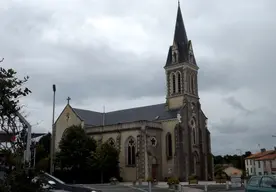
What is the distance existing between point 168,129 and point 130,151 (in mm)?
6335

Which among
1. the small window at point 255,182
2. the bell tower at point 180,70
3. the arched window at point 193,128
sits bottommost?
the small window at point 255,182

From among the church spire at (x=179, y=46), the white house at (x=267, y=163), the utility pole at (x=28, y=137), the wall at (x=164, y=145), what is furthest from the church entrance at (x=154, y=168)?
the utility pole at (x=28, y=137)

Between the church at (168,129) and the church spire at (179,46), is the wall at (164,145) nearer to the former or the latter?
the church at (168,129)

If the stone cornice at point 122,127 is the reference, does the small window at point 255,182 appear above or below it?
below

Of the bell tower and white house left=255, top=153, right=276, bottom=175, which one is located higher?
the bell tower

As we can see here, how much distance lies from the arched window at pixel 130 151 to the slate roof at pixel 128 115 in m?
4.88

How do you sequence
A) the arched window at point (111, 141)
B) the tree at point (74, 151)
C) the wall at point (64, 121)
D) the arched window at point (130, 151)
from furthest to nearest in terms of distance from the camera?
the wall at point (64, 121)
the arched window at point (111, 141)
the arched window at point (130, 151)
the tree at point (74, 151)

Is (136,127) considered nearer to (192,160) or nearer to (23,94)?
(192,160)

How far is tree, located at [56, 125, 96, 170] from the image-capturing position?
54281 millimetres

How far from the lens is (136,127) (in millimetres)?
56531

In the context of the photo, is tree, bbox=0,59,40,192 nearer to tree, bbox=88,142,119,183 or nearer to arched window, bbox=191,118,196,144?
tree, bbox=88,142,119,183

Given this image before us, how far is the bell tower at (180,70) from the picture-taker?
200ft

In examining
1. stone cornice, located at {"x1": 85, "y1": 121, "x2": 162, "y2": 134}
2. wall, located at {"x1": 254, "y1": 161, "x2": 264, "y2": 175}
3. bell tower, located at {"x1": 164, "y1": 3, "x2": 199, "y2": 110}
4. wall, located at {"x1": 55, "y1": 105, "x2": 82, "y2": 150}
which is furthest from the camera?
wall, located at {"x1": 254, "y1": 161, "x2": 264, "y2": 175}

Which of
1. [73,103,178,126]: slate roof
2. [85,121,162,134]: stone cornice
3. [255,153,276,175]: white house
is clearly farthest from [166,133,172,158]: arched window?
[255,153,276,175]: white house
